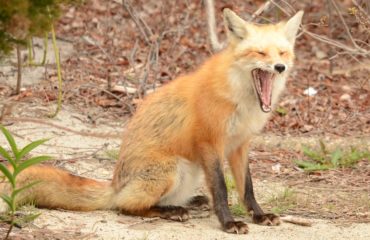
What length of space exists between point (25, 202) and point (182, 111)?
151 centimetres

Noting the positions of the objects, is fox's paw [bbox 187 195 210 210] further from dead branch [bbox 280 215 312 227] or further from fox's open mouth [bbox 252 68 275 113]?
fox's open mouth [bbox 252 68 275 113]

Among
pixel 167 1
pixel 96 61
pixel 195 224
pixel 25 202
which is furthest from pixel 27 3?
pixel 167 1

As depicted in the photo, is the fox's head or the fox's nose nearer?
the fox's nose

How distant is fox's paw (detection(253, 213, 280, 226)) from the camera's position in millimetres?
6238

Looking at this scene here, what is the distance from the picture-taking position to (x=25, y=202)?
19.6ft

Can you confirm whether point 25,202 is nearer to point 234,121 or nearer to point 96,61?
point 234,121

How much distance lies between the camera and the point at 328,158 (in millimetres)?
8203

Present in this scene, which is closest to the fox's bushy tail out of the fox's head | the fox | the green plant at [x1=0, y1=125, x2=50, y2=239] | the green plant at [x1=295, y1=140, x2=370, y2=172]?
the fox

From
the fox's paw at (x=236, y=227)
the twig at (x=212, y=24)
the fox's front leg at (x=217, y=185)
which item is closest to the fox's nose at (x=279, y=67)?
the fox's front leg at (x=217, y=185)

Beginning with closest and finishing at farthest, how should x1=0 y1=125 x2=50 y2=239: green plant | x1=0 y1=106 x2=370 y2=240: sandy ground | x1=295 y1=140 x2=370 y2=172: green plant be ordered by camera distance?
x1=0 y1=125 x2=50 y2=239: green plant → x1=0 y1=106 x2=370 y2=240: sandy ground → x1=295 y1=140 x2=370 y2=172: green plant

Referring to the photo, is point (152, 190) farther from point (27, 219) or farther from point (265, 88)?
point (265, 88)

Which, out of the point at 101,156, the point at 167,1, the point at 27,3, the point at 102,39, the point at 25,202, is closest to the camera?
the point at 27,3

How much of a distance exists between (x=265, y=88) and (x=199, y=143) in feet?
2.34

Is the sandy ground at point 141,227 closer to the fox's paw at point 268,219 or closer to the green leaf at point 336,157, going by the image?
the fox's paw at point 268,219
